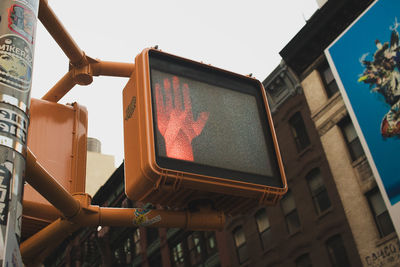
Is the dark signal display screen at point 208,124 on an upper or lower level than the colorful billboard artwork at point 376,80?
lower

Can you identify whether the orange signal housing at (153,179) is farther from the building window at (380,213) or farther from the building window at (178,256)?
the building window at (178,256)

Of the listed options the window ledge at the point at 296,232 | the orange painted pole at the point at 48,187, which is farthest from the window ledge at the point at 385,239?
the orange painted pole at the point at 48,187

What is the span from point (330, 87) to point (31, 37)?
85.5 feet

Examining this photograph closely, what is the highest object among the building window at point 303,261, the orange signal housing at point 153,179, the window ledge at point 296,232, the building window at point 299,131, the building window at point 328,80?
the building window at point 328,80

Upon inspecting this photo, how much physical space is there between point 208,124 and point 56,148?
115 cm

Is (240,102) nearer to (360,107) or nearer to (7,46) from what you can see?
(7,46)

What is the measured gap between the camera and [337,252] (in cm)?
2278

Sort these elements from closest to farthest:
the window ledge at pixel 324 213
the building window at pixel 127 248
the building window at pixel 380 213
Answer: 1. the building window at pixel 380 213
2. the window ledge at pixel 324 213
3. the building window at pixel 127 248

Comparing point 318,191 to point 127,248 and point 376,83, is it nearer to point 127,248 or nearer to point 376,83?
point 376,83

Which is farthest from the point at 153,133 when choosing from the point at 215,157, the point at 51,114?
the point at 51,114

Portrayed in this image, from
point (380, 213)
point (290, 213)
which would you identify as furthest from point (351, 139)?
point (290, 213)

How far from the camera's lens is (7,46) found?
2.27 m

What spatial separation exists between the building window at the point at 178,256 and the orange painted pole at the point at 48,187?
30.9 m

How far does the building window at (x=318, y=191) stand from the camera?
79.6ft
